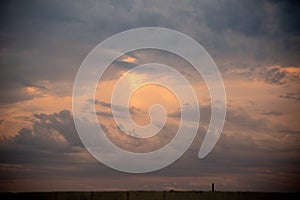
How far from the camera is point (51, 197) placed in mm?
33281

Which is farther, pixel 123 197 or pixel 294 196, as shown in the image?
pixel 294 196

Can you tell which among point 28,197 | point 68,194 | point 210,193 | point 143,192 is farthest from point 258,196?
point 28,197

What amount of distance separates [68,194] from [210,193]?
1329cm

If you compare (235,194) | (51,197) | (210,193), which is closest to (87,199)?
(51,197)

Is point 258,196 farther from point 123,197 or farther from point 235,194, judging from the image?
point 123,197

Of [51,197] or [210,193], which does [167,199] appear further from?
[51,197]

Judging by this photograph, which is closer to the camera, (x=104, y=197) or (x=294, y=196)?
(x=104, y=197)

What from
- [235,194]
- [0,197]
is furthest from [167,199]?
[0,197]

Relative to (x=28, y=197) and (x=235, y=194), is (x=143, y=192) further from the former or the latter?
(x=28, y=197)

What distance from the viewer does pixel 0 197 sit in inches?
1323

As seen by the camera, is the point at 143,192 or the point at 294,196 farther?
the point at 294,196

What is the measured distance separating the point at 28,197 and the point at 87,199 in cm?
569

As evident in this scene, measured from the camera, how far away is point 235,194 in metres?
33.5

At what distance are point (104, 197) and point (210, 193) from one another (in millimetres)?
9869
